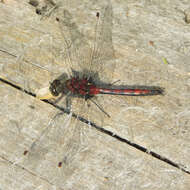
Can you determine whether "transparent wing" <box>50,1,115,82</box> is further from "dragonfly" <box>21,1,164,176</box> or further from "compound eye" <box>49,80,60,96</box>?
"compound eye" <box>49,80,60,96</box>

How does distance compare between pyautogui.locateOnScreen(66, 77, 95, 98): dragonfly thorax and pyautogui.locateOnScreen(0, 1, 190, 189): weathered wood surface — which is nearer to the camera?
pyautogui.locateOnScreen(0, 1, 190, 189): weathered wood surface

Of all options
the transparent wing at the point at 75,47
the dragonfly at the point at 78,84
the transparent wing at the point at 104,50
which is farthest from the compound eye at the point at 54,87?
the transparent wing at the point at 104,50

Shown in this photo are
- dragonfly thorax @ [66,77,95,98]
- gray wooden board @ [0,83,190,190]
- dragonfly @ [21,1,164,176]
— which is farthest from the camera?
dragonfly thorax @ [66,77,95,98]

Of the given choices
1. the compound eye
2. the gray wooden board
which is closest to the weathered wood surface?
the gray wooden board

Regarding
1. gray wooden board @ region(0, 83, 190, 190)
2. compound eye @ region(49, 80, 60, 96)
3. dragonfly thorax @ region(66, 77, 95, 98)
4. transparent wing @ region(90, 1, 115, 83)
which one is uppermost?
transparent wing @ region(90, 1, 115, 83)

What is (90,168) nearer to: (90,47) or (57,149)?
(57,149)

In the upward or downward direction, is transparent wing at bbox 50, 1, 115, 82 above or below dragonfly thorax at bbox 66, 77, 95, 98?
above

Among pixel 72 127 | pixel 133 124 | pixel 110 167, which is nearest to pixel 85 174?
pixel 110 167

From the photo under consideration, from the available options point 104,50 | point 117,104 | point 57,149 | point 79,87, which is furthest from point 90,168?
point 104,50
